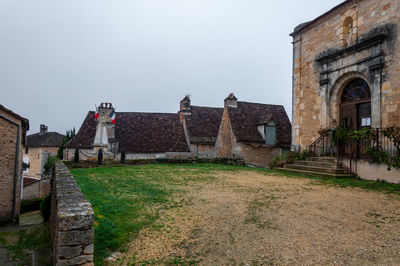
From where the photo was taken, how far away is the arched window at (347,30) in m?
12.0

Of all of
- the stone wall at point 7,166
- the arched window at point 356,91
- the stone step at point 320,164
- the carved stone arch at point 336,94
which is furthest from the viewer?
the carved stone arch at point 336,94

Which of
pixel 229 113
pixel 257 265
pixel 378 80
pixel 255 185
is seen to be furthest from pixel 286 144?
pixel 257 265

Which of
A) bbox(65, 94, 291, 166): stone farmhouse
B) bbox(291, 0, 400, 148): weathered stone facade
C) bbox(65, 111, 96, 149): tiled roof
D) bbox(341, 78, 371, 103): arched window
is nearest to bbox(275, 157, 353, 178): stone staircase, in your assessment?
bbox(291, 0, 400, 148): weathered stone facade

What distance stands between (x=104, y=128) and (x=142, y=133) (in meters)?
5.09

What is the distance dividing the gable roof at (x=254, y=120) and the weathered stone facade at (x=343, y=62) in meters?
7.41

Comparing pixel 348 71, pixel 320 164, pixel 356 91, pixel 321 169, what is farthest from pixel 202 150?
pixel 348 71

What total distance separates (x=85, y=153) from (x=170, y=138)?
7.80 metres

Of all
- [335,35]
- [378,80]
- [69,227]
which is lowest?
[69,227]

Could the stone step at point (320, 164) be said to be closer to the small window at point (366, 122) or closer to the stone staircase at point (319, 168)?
the stone staircase at point (319, 168)

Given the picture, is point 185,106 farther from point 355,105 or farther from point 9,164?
point 355,105

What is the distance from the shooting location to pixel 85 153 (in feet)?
69.1

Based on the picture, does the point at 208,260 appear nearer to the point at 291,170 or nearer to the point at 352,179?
the point at 352,179

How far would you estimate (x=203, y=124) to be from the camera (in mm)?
Result: 26125

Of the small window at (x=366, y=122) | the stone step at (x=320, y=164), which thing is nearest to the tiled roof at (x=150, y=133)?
the stone step at (x=320, y=164)
